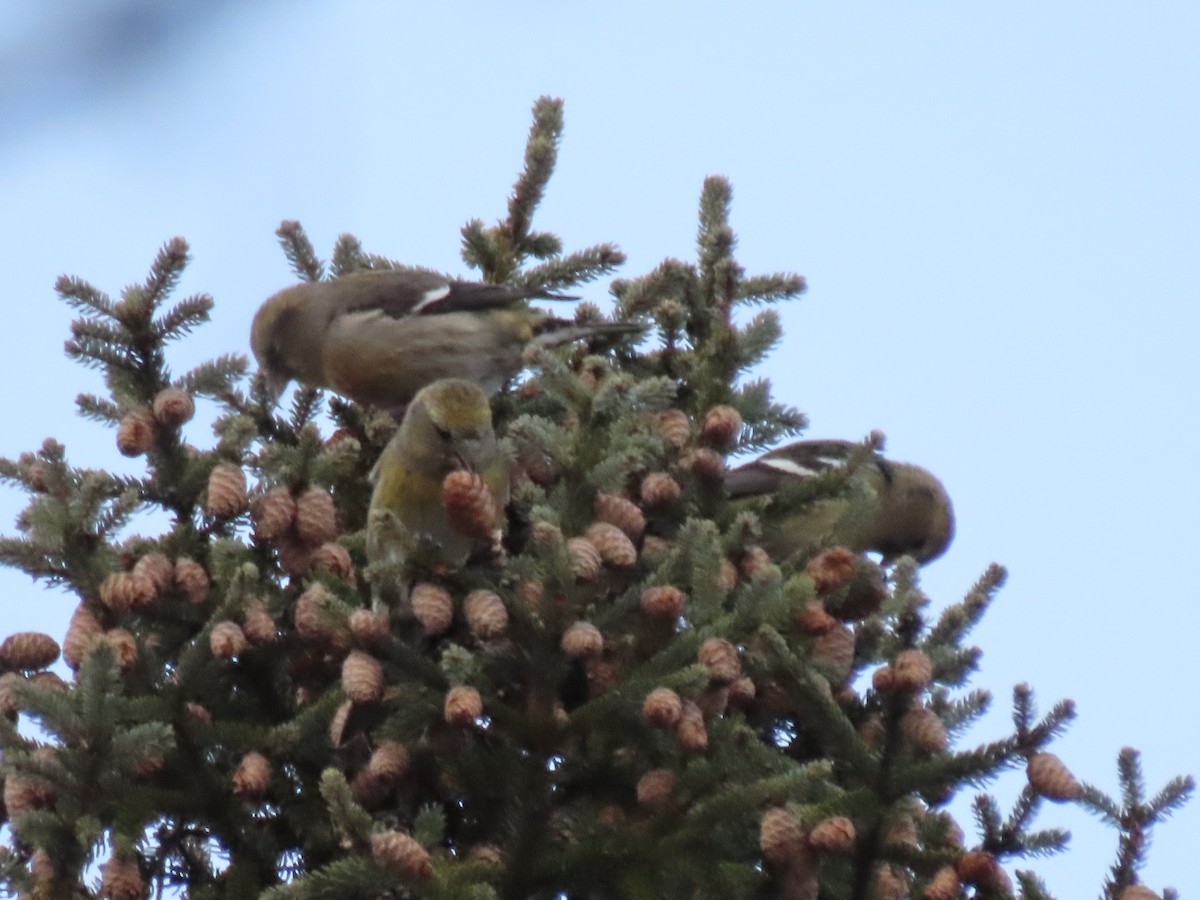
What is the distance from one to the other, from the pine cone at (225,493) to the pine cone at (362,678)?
0.46 metres

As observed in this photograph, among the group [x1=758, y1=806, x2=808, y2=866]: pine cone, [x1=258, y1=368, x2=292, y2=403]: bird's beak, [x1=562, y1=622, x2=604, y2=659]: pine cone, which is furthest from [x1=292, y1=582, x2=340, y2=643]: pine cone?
[x1=258, y1=368, x2=292, y2=403]: bird's beak

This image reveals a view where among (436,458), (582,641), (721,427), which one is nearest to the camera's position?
(582,641)

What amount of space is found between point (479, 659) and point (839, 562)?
75 cm

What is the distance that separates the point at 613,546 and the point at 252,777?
74 centimetres

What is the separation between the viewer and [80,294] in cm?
330

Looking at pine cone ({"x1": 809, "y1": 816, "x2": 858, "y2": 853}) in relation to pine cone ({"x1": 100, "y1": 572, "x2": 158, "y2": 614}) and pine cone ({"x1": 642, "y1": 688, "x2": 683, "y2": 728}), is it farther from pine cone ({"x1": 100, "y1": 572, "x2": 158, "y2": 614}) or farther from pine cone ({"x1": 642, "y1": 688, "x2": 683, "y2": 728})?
pine cone ({"x1": 100, "y1": 572, "x2": 158, "y2": 614})

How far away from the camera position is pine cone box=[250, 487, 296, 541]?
2973 mm

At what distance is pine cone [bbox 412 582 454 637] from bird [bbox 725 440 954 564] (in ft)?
2.77

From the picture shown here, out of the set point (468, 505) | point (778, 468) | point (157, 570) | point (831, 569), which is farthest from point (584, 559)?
point (778, 468)

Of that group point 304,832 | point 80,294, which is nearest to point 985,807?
point 304,832

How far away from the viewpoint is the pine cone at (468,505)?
2.69m

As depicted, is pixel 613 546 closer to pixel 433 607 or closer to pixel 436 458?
Result: pixel 433 607

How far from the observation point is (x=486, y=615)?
8.64 ft

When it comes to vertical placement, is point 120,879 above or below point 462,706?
below
